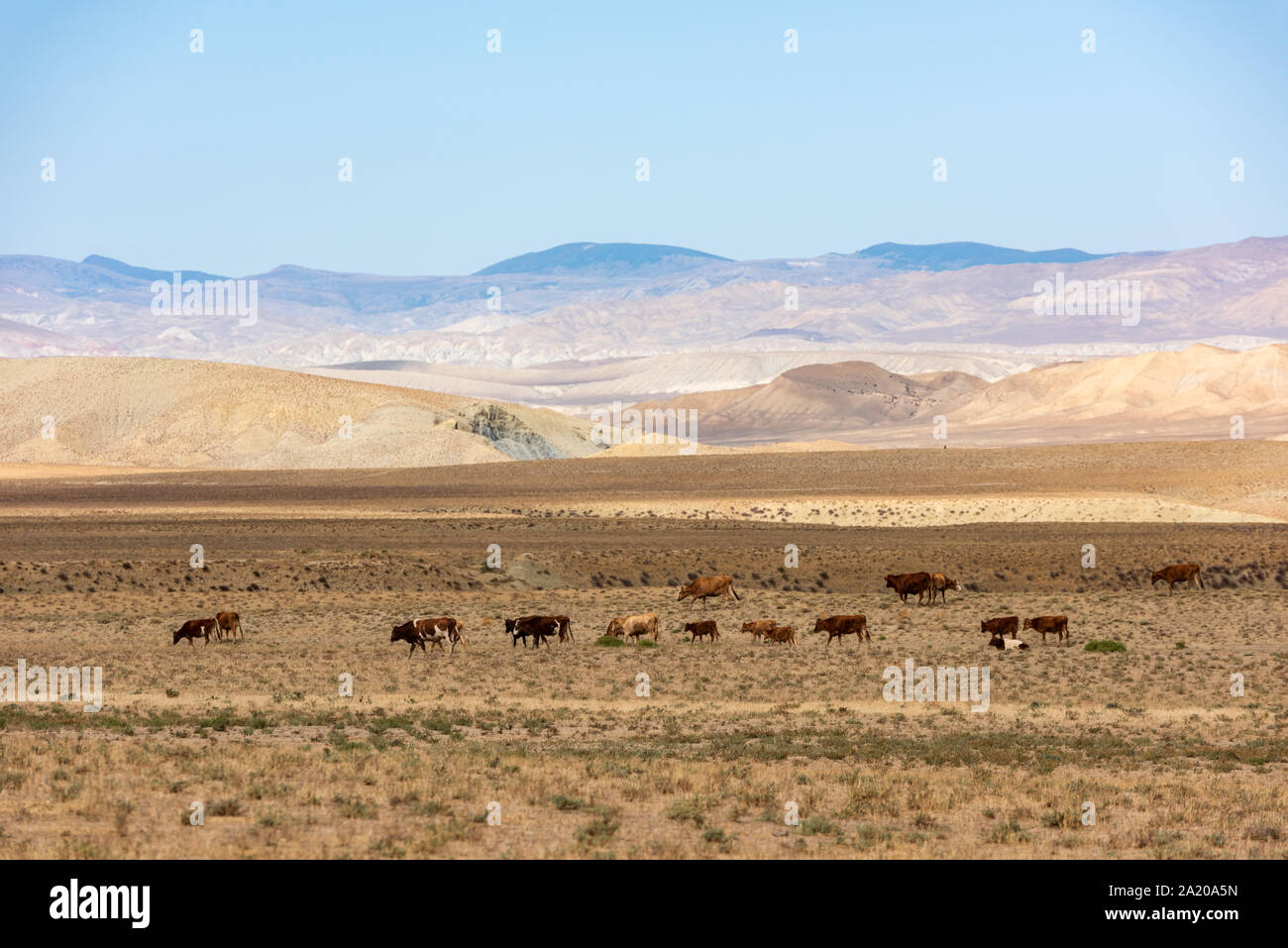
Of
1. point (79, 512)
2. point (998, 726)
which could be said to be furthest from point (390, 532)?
point (998, 726)

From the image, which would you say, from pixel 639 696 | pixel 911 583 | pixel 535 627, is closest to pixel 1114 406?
pixel 911 583

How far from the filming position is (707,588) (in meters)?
39.3

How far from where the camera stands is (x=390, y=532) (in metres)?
54.8

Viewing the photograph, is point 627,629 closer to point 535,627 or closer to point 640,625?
point 640,625

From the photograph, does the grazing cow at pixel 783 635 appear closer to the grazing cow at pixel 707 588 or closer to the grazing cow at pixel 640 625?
the grazing cow at pixel 640 625

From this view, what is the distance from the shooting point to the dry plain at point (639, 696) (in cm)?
1366

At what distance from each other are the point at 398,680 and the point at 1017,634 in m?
14.5

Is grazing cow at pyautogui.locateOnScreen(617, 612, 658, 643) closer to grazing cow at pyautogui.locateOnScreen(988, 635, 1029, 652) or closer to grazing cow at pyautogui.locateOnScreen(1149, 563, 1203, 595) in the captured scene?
grazing cow at pyautogui.locateOnScreen(988, 635, 1029, 652)

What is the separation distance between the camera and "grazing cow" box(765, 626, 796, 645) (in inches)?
1198

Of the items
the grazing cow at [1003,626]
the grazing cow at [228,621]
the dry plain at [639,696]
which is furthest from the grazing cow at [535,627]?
the grazing cow at [1003,626]

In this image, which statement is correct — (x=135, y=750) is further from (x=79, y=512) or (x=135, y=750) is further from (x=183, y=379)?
(x=183, y=379)

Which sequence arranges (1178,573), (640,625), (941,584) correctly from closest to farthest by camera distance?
1. (640,625)
2. (941,584)
3. (1178,573)

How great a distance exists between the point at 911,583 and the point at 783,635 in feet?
32.0

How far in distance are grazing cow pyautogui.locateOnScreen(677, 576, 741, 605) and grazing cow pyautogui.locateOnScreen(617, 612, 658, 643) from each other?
26.9 ft
